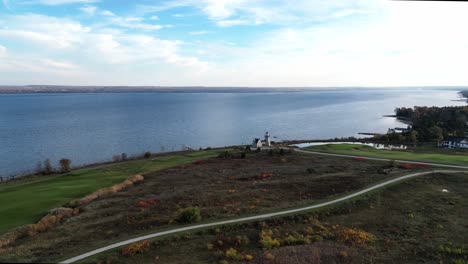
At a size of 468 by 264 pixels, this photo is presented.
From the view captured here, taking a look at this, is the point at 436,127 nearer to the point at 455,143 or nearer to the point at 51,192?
A: the point at 455,143

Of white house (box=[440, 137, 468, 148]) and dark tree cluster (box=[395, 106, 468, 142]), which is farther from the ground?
dark tree cluster (box=[395, 106, 468, 142])

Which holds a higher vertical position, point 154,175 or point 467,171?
point 467,171

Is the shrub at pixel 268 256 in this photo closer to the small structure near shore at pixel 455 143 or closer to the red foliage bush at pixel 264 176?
the red foliage bush at pixel 264 176

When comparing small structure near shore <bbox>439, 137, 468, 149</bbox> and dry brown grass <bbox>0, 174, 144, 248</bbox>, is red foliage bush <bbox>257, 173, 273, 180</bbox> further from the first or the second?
small structure near shore <bbox>439, 137, 468, 149</bbox>

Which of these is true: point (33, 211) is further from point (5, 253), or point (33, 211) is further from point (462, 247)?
point (462, 247)

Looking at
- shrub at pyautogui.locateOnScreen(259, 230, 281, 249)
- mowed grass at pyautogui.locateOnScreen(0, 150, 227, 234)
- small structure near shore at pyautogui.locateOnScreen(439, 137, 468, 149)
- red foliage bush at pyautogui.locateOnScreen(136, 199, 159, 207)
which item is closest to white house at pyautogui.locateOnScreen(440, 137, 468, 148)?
small structure near shore at pyautogui.locateOnScreen(439, 137, 468, 149)

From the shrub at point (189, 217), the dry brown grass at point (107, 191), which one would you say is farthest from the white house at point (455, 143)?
the shrub at point (189, 217)

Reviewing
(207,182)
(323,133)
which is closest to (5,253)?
(207,182)
